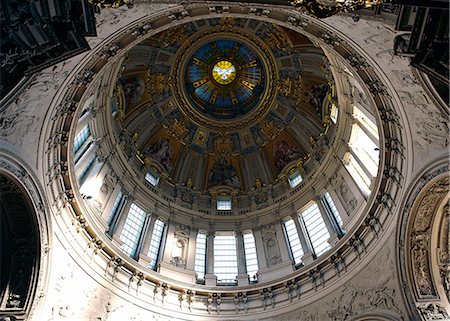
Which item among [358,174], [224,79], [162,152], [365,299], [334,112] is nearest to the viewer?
[365,299]

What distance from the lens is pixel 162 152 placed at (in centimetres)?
2969

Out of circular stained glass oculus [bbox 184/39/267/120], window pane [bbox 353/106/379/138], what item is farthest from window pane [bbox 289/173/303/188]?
circular stained glass oculus [bbox 184/39/267/120]

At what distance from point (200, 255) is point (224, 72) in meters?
16.2

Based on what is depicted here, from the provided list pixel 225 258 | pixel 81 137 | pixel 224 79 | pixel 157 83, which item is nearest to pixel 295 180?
pixel 225 258

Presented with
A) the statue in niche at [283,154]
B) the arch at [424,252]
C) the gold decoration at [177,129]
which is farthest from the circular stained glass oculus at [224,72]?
the arch at [424,252]

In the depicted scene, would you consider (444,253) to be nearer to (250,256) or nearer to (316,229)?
(316,229)

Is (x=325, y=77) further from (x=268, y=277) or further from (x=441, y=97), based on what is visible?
(x=441, y=97)

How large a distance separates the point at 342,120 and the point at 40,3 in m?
18.4

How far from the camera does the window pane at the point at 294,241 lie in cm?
2253

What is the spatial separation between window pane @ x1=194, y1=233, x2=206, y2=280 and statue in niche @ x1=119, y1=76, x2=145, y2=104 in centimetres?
1058

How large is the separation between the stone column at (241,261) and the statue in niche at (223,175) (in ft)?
17.7

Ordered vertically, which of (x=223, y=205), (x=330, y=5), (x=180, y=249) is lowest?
(x=330, y=5)

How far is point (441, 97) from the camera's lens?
1161 centimetres

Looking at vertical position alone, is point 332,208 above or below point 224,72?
below
